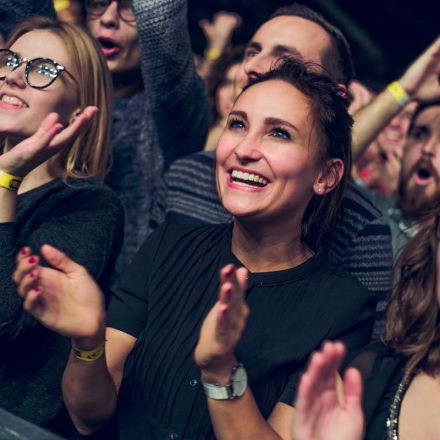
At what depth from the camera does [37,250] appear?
202 centimetres

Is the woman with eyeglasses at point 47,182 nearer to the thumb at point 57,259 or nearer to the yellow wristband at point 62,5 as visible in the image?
the thumb at point 57,259

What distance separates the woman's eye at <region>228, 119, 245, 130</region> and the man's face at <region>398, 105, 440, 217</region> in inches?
50.0

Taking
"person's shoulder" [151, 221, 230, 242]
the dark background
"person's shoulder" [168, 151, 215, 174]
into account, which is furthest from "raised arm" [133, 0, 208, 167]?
the dark background

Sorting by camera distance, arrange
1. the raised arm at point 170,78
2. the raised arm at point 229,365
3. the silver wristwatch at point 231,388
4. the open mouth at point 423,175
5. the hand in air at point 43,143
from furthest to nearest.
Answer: the open mouth at point 423,175 → the raised arm at point 170,78 → the hand in air at point 43,143 → the silver wristwatch at point 231,388 → the raised arm at point 229,365

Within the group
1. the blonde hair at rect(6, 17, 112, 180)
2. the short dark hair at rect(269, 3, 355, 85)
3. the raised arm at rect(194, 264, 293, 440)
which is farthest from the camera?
the short dark hair at rect(269, 3, 355, 85)

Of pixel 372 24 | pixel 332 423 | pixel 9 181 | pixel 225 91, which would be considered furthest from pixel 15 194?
pixel 372 24

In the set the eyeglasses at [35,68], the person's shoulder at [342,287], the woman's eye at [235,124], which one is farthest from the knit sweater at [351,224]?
the eyeglasses at [35,68]

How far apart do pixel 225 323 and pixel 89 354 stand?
0.35 m

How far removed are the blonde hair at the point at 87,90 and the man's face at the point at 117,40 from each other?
1.75 feet

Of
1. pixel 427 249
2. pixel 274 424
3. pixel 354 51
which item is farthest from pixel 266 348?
pixel 354 51

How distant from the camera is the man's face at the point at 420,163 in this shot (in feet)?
10.5

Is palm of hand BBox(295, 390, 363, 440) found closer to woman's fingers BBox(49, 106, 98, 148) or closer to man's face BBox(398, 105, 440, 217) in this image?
woman's fingers BBox(49, 106, 98, 148)

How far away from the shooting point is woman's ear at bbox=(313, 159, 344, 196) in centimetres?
201

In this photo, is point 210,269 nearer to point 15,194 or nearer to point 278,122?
point 278,122
